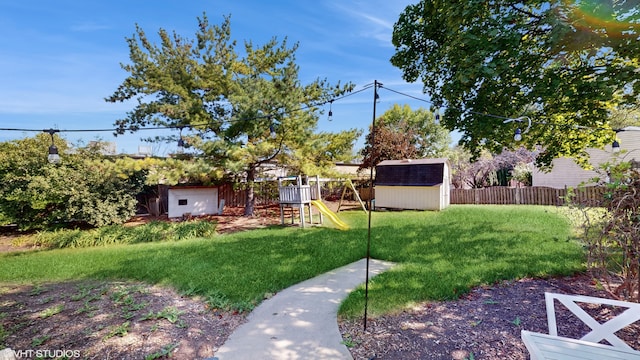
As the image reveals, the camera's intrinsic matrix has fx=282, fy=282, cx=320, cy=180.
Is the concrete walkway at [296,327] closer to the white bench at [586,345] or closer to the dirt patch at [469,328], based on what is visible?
the dirt patch at [469,328]

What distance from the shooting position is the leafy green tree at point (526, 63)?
4.84 meters

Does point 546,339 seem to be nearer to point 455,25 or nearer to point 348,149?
point 455,25

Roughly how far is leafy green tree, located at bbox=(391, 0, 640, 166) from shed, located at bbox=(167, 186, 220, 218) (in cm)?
1060

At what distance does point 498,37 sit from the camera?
514 cm

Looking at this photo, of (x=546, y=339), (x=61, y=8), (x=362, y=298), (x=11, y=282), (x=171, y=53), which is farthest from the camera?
(x=171, y=53)

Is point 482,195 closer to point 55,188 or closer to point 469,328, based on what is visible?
point 469,328

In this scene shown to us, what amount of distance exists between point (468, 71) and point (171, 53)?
38.6 ft

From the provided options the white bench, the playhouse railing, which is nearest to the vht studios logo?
the white bench

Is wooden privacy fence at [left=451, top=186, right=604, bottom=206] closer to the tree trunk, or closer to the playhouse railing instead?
the playhouse railing

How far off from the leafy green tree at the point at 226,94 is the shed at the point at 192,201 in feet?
6.67

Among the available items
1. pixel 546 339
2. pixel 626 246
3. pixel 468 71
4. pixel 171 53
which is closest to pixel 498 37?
pixel 468 71

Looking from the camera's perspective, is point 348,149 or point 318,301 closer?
point 318,301

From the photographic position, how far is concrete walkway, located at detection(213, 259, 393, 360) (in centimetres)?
295

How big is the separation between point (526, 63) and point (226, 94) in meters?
10.8
